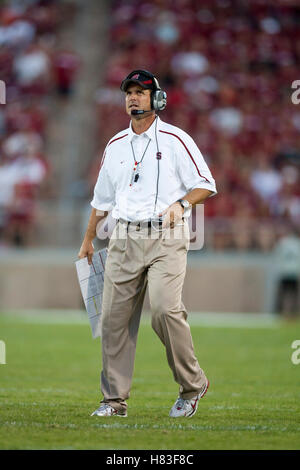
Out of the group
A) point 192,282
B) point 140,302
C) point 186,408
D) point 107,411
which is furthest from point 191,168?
point 192,282

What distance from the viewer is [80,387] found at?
863cm

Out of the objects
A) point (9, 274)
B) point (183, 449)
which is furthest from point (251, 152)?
point (183, 449)

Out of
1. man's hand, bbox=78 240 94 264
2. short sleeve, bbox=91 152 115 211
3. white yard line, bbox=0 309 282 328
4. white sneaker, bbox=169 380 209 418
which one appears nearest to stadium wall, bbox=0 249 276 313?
white yard line, bbox=0 309 282 328

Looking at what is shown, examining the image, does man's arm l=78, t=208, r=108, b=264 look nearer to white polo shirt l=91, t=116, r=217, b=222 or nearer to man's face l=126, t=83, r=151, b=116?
white polo shirt l=91, t=116, r=217, b=222

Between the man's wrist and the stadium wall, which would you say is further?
the stadium wall

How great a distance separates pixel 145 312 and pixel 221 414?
31.9ft

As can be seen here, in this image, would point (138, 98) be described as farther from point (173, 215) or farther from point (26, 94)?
point (26, 94)

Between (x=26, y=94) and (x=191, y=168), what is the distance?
14.0m

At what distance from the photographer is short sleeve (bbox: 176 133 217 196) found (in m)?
6.60

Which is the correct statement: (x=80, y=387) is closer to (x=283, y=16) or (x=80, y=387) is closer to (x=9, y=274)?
(x=9, y=274)

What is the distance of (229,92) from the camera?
63.8 feet

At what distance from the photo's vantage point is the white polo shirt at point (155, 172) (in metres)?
6.58

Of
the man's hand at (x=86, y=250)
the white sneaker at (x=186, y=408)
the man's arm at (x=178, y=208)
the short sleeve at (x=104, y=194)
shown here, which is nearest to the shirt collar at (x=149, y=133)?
the short sleeve at (x=104, y=194)

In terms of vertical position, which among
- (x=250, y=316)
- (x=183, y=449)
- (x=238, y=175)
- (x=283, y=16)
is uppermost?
(x=283, y=16)
